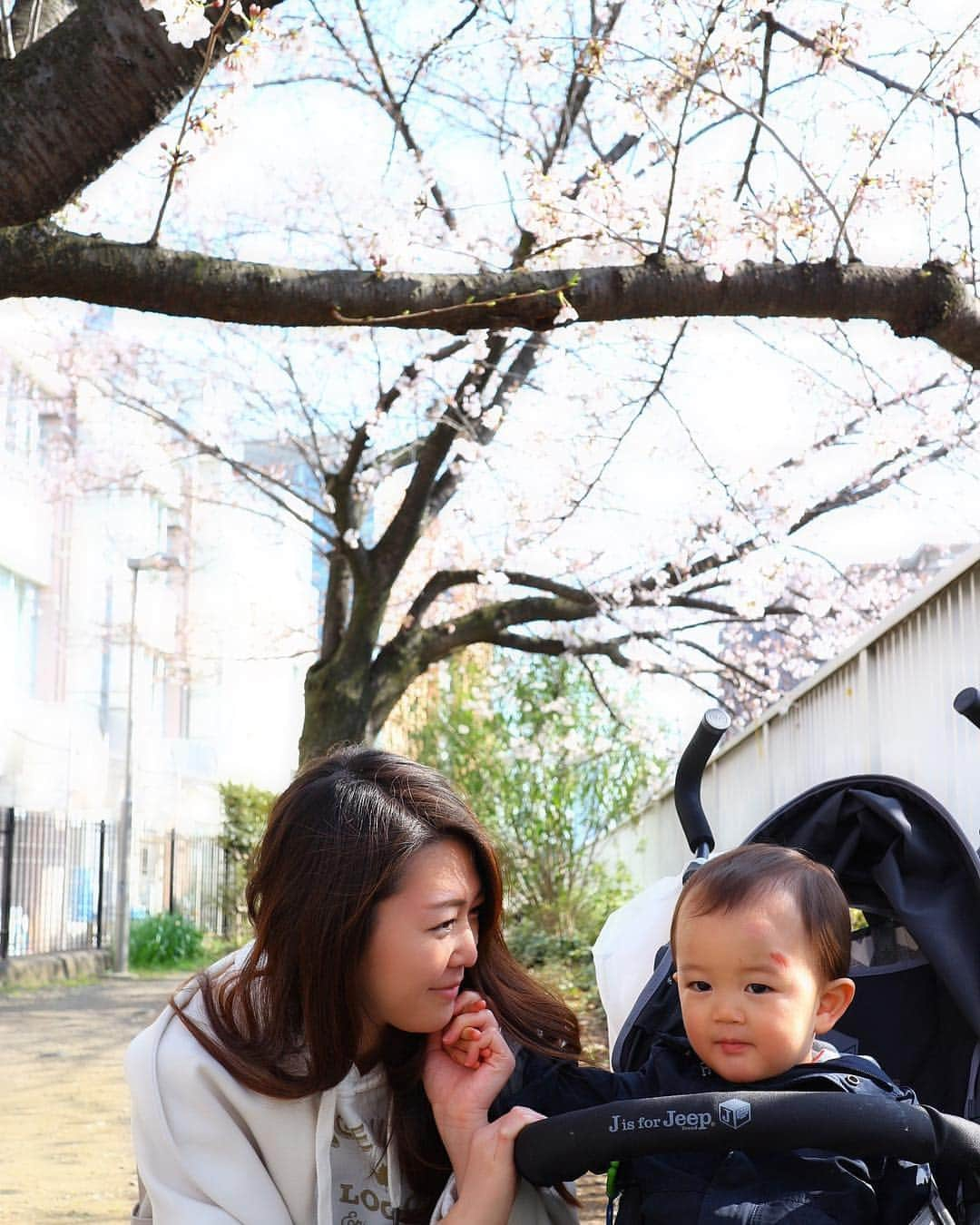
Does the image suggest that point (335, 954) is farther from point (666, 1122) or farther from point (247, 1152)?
point (666, 1122)

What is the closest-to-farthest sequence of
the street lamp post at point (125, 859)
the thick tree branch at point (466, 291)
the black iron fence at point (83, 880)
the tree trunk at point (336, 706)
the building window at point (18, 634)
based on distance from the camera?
the thick tree branch at point (466, 291) < the tree trunk at point (336, 706) < the street lamp post at point (125, 859) < the black iron fence at point (83, 880) < the building window at point (18, 634)

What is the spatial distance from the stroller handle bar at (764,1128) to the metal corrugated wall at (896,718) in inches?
44.8

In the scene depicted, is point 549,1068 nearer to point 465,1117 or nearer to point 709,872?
point 465,1117

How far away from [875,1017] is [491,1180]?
784 millimetres

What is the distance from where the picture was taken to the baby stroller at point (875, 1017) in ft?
5.01

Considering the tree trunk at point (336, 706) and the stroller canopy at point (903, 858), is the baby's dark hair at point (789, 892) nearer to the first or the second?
the stroller canopy at point (903, 858)

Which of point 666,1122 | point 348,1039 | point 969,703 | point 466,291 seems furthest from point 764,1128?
point 466,291

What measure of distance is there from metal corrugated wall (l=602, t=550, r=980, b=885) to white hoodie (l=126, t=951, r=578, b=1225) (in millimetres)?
1341

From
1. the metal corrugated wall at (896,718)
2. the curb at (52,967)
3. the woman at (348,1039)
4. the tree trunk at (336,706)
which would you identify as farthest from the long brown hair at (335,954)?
the curb at (52,967)

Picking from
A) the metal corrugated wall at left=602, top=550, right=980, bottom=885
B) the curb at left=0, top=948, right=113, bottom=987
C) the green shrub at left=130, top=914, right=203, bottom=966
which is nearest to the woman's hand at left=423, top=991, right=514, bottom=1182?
the metal corrugated wall at left=602, top=550, right=980, bottom=885

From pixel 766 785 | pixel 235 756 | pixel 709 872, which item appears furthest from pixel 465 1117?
pixel 235 756

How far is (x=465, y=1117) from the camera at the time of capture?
5.89ft

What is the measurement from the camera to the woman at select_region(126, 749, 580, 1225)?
5.87 feet

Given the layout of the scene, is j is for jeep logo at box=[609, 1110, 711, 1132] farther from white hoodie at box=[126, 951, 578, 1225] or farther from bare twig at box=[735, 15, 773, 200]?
bare twig at box=[735, 15, 773, 200]
